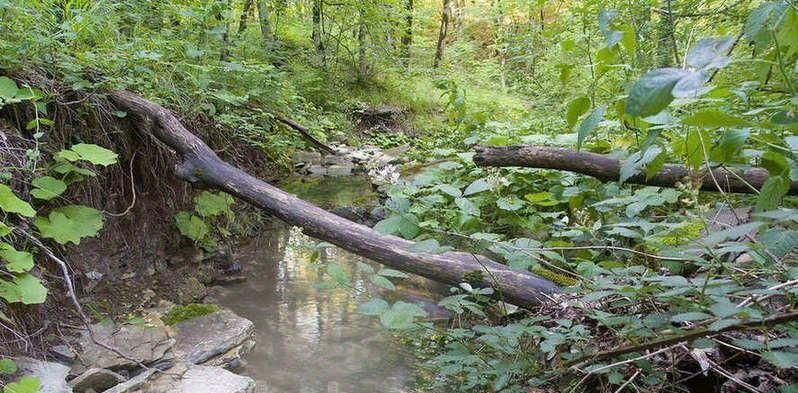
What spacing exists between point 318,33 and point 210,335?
257 inches

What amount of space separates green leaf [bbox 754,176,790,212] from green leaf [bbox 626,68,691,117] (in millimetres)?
496

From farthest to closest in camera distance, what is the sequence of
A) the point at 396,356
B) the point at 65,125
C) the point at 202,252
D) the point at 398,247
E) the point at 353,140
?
the point at 353,140
the point at 202,252
the point at 396,356
the point at 65,125
the point at 398,247

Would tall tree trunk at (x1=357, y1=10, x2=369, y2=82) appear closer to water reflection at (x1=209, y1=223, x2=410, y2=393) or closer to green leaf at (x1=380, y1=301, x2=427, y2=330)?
water reflection at (x1=209, y1=223, x2=410, y2=393)

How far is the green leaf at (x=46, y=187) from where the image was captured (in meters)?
2.43

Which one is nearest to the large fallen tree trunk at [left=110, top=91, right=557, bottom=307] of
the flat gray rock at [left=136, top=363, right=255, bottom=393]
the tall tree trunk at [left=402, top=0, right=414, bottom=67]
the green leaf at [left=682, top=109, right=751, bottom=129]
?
the flat gray rock at [left=136, top=363, right=255, bottom=393]

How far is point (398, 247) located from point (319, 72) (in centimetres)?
620

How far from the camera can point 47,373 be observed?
2.31m

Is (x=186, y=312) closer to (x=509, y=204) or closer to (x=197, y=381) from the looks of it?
(x=197, y=381)

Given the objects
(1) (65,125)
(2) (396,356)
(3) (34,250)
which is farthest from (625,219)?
(1) (65,125)

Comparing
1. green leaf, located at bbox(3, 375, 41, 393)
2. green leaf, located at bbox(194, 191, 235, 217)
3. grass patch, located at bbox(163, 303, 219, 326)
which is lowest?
grass patch, located at bbox(163, 303, 219, 326)

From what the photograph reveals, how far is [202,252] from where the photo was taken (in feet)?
13.6

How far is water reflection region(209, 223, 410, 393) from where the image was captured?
294 centimetres

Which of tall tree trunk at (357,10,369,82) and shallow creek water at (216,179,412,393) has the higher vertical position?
tall tree trunk at (357,10,369,82)

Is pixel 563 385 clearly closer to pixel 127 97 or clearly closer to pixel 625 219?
pixel 625 219
